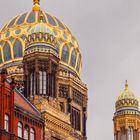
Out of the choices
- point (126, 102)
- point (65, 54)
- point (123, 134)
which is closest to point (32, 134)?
point (65, 54)

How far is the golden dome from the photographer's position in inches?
3307

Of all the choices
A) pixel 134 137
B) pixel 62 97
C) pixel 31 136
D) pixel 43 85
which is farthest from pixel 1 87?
pixel 134 137

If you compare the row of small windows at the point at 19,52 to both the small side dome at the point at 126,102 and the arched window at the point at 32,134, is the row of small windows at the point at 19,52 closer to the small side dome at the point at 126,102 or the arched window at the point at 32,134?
the small side dome at the point at 126,102

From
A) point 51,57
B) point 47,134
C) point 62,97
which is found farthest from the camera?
point 62,97

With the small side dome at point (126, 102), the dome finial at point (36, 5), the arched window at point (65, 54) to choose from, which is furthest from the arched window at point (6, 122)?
the small side dome at point (126, 102)

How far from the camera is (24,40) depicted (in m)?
83.6

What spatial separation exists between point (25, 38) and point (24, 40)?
255 millimetres

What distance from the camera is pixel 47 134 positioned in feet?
204

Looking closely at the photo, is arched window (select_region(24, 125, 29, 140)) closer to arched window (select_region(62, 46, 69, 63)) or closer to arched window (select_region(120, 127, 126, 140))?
arched window (select_region(62, 46, 69, 63))

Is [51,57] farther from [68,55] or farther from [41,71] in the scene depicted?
[68,55]

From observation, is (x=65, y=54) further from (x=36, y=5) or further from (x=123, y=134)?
(x=123, y=134)

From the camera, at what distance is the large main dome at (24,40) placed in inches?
3307

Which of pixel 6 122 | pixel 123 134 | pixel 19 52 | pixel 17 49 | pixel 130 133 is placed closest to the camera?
pixel 6 122

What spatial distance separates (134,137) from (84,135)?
1170 cm
